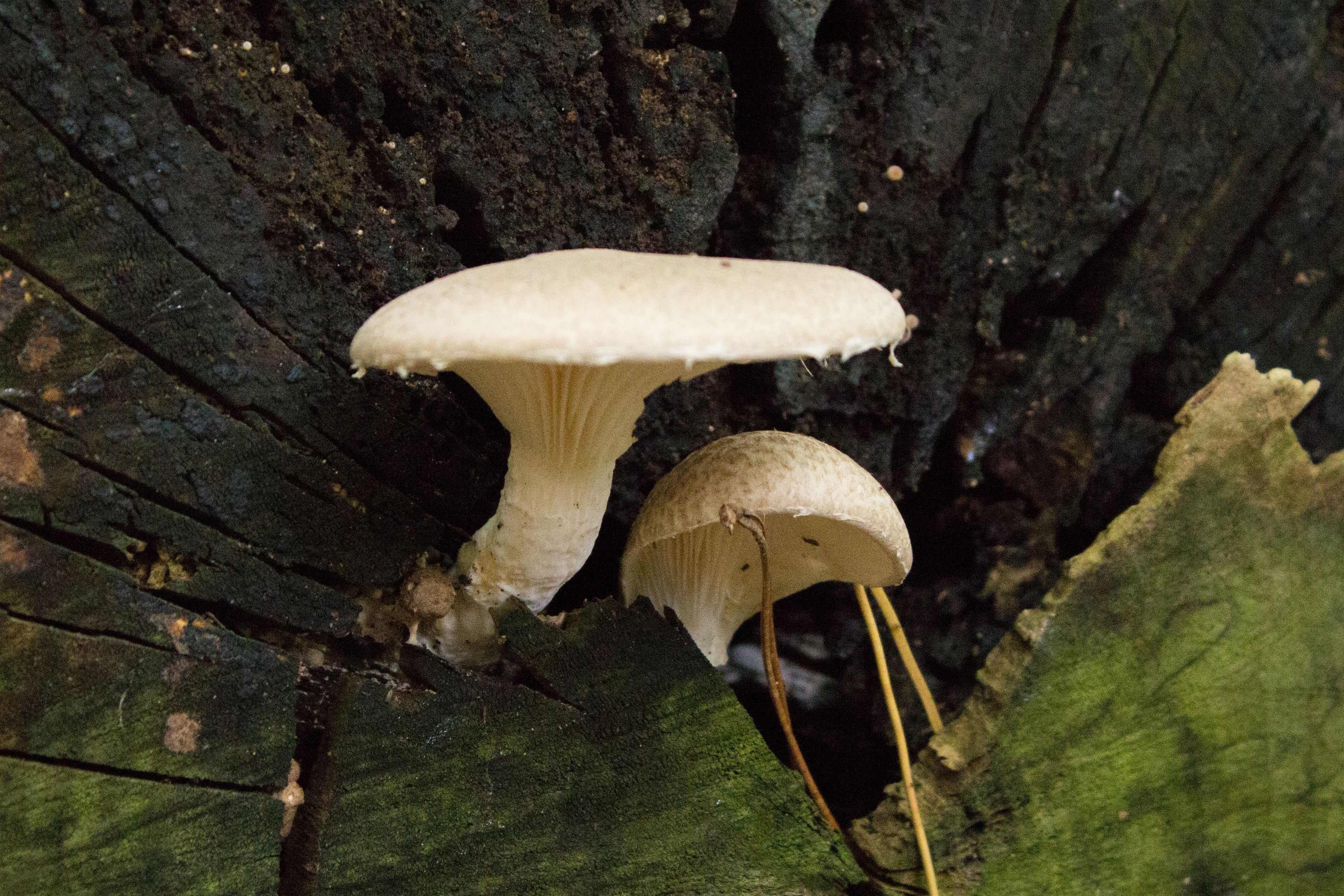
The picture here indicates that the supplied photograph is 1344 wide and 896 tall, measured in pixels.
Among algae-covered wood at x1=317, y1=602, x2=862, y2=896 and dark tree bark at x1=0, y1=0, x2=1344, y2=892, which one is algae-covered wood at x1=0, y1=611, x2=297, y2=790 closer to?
dark tree bark at x1=0, y1=0, x2=1344, y2=892

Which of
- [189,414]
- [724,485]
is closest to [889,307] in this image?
[724,485]

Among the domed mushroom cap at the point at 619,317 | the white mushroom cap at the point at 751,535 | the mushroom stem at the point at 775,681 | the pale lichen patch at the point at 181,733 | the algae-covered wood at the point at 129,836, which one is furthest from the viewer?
the mushroom stem at the point at 775,681

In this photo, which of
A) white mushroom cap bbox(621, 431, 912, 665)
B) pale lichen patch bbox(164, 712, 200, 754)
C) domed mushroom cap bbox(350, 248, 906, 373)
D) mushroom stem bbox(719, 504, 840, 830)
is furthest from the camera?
mushroom stem bbox(719, 504, 840, 830)

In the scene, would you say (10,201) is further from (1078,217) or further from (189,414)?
(1078,217)

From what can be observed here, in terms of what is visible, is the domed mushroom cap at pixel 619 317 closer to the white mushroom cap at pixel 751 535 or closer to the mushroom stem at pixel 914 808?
the white mushroom cap at pixel 751 535

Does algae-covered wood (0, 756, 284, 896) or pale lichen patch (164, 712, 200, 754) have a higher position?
pale lichen patch (164, 712, 200, 754)

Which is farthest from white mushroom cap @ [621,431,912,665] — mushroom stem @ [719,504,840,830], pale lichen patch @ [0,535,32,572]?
pale lichen patch @ [0,535,32,572]

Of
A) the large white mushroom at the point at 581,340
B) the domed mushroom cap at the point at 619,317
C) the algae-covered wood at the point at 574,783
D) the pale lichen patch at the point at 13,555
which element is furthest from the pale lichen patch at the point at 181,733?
the domed mushroom cap at the point at 619,317
